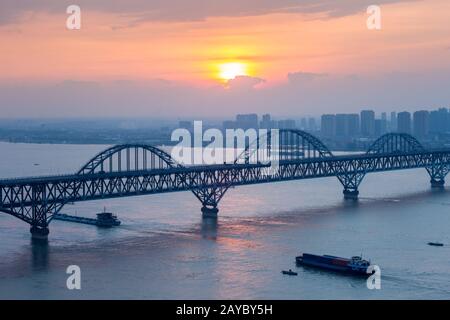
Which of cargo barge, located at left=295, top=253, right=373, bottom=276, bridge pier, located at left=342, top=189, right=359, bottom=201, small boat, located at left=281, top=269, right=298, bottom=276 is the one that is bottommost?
small boat, located at left=281, top=269, right=298, bottom=276

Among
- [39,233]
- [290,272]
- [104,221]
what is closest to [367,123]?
[104,221]

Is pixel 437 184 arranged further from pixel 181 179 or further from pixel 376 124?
pixel 376 124

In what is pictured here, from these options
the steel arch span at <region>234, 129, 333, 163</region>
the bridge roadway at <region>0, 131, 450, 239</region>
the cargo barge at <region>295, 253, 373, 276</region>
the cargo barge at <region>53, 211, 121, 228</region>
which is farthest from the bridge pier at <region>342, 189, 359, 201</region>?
the cargo barge at <region>295, 253, 373, 276</region>

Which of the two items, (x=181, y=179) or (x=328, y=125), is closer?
(x=181, y=179)

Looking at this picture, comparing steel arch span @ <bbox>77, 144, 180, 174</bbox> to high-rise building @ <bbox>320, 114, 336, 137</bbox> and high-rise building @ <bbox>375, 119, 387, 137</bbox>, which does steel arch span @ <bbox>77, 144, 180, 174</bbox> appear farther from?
high-rise building @ <bbox>375, 119, 387, 137</bbox>

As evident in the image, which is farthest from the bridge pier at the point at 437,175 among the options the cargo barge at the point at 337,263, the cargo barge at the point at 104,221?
the cargo barge at the point at 337,263

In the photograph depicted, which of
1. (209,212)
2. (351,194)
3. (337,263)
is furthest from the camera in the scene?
(351,194)

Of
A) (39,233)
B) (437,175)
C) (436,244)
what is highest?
(437,175)
